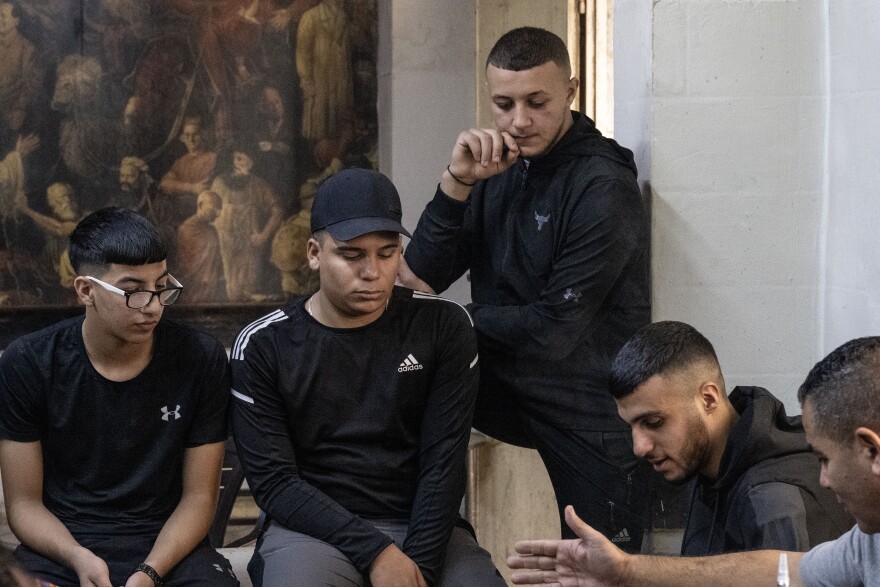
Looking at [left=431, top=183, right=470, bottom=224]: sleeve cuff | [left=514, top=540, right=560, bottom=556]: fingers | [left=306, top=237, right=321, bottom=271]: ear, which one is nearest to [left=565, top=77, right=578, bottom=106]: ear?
[left=431, top=183, right=470, bottom=224]: sleeve cuff

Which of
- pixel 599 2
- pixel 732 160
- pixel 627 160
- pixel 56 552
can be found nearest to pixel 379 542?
pixel 56 552

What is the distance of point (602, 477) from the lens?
3477mm

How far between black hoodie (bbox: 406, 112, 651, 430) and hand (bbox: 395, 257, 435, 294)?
0.07 feet

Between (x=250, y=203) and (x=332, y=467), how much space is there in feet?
14.8

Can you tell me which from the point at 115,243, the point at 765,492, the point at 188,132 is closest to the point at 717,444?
the point at 765,492

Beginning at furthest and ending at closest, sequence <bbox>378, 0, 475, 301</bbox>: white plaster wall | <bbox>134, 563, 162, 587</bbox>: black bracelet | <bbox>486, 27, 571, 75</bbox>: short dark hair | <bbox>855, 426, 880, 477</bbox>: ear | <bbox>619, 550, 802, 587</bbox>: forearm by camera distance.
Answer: <bbox>378, 0, 475, 301</bbox>: white plaster wall < <bbox>486, 27, 571, 75</bbox>: short dark hair < <bbox>134, 563, 162, 587</bbox>: black bracelet < <bbox>619, 550, 802, 587</bbox>: forearm < <bbox>855, 426, 880, 477</bbox>: ear

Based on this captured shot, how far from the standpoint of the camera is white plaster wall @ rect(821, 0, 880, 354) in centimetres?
340

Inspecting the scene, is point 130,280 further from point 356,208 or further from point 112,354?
point 356,208

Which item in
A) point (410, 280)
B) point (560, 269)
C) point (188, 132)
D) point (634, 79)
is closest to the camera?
point (560, 269)

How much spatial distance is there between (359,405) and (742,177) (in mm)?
1491

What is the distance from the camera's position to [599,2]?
21.1 ft

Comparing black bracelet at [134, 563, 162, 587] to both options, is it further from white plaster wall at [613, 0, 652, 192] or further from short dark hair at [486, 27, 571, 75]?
white plaster wall at [613, 0, 652, 192]

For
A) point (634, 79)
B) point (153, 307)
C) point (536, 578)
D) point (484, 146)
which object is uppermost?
point (634, 79)

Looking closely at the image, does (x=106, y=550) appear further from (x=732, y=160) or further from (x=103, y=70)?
(x=103, y=70)
